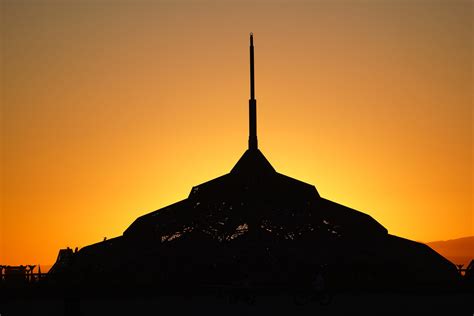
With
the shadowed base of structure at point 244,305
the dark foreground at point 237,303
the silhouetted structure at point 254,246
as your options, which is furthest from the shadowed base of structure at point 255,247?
the shadowed base of structure at point 244,305

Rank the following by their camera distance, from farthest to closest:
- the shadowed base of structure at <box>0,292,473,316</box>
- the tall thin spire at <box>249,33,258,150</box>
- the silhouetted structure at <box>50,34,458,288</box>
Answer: the tall thin spire at <box>249,33,258,150</box>
the silhouetted structure at <box>50,34,458,288</box>
the shadowed base of structure at <box>0,292,473,316</box>

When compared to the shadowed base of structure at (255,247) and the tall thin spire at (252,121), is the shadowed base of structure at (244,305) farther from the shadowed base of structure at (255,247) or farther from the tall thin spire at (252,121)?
the tall thin spire at (252,121)

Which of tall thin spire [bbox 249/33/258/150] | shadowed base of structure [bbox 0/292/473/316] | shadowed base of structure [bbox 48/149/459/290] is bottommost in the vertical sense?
shadowed base of structure [bbox 0/292/473/316]

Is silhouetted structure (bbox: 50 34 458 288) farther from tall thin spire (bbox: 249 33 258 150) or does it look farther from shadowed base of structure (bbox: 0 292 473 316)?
shadowed base of structure (bbox: 0 292 473 316)

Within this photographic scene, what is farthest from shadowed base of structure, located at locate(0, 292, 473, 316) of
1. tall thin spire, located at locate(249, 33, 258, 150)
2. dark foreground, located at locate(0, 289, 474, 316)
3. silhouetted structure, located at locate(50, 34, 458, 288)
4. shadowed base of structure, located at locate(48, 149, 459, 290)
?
tall thin spire, located at locate(249, 33, 258, 150)

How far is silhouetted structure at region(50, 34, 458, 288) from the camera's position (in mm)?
68188

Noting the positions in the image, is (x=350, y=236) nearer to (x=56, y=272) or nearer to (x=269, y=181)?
(x=269, y=181)

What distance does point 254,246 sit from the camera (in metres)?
70.0

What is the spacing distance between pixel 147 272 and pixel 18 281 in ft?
27.3

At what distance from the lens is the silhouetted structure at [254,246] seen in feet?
224

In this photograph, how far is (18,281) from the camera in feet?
223

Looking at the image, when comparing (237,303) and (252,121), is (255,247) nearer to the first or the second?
(252,121)

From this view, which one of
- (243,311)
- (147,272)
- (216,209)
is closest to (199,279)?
(147,272)

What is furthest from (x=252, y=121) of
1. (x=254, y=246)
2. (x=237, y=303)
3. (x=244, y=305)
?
(x=244, y=305)
